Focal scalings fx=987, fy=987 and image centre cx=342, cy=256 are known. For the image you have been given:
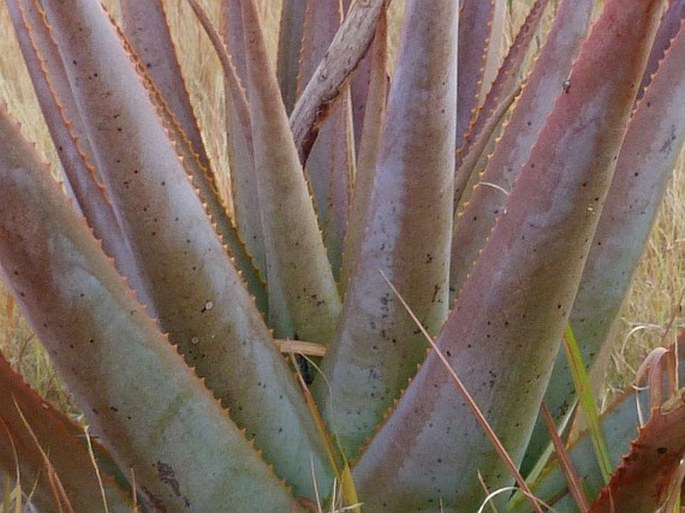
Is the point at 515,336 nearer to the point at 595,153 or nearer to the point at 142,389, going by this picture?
the point at 595,153

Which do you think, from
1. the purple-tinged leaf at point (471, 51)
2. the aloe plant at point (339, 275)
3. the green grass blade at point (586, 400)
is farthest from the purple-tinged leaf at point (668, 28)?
the green grass blade at point (586, 400)

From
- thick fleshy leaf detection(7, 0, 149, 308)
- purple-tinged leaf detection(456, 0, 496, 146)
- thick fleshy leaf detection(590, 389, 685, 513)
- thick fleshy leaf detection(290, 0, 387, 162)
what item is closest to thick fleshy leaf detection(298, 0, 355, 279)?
thick fleshy leaf detection(290, 0, 387, 162)

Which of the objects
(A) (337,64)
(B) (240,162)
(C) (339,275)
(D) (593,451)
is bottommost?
(D) (593,451)

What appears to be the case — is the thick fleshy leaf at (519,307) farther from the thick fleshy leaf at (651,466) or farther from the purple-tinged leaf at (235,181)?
the purple-tinged leaf at (235,181)

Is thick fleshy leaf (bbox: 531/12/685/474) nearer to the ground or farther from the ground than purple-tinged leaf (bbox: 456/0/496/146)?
nearer to the ground

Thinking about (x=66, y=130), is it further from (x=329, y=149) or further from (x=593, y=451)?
(x=593, y=451)

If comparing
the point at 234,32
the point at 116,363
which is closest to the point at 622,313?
the point at 234,32

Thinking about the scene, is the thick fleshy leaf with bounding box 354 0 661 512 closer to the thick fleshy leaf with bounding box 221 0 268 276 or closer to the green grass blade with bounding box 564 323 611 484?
the green grass blade with bounding box 564 323 611 484

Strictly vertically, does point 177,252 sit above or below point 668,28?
below
